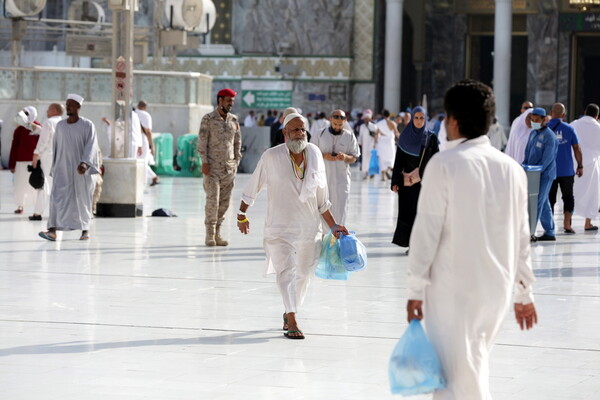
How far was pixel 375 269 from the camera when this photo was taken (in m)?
11.4

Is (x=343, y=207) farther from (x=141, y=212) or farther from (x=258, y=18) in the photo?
(x=258, y=18)

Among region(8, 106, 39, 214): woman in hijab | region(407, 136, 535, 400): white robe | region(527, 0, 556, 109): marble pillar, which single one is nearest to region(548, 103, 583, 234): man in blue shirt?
region(8, 106, 39, 214): woman in hijab

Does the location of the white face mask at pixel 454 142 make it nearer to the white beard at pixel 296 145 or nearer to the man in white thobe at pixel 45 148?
the white beard at pixel 296 145

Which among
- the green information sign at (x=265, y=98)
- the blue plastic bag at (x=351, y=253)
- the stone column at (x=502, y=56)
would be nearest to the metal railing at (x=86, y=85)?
the green information sign at (x=265, y=98)

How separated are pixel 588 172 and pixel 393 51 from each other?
21.0 m

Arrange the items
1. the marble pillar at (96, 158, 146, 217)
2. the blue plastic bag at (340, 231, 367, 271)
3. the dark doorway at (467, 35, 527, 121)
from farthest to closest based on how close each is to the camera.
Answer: the dark doorway at (467, 35, 527, 121), the marble pillar at (96, 158, 146, 217), the blue plastic bag at (340, 231, 367, 271)

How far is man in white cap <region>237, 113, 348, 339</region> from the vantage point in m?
7.95

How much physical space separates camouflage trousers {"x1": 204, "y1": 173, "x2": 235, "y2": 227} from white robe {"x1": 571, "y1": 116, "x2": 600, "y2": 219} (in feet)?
17.3

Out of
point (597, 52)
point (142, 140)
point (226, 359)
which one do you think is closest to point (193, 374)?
point (226, 359)

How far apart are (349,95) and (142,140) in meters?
16.2

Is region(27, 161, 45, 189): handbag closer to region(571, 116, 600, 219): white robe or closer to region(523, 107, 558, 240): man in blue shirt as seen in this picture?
region(523, 107, 558, 240): man in blue shirt

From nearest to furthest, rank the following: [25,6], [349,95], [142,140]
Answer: [142,140]
[25,6]
[349,95]

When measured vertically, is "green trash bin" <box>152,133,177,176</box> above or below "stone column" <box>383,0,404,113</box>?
below

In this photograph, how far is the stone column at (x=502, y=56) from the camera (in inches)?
1390
